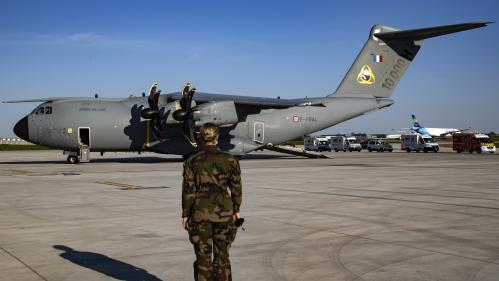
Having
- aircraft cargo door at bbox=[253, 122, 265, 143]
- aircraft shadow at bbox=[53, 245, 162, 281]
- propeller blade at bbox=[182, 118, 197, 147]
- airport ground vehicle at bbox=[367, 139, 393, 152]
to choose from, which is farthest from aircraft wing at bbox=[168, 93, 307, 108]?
airport ground vehicle at bbox=[367, 139, 393, 152]

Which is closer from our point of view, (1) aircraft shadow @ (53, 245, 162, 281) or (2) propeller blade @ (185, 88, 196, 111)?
(1) aircraft shadow @ (53, 245, 162, 281)

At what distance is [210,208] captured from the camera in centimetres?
546

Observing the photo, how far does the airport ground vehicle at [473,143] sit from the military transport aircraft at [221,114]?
24.8 meters

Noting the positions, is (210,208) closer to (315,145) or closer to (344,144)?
(344,144)

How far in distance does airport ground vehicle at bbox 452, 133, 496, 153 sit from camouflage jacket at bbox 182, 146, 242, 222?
54.5 meters

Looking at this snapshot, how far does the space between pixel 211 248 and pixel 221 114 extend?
80.8ft

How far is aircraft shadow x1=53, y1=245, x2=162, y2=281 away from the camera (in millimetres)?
6453

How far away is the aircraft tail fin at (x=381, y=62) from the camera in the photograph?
3438 cm

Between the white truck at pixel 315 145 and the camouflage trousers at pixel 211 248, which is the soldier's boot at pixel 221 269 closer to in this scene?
the camouflage trousers at pixel 211 248

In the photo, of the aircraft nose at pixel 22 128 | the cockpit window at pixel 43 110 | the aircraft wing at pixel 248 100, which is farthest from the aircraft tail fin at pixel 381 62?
the aircraft nose at pixel 22 128

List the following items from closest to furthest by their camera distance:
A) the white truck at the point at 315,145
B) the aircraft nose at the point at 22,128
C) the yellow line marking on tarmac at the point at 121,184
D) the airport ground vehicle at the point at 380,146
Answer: the yellow line marking on tarmac at the point at 121,184 < the aircraft nose at the point at 22,128 < the airport ground vehicle at the point at 380,146 < the white truck at the point at 315,145

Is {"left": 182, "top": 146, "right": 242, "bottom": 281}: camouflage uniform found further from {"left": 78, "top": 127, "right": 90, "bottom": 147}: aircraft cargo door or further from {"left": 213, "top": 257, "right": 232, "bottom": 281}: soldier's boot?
{"left": 78, "top": 127, "right": 90, "bottom": 147}: aircraft cargo door

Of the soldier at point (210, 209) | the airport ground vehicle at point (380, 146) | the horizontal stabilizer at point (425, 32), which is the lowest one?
the airport ground vehicle at point (380, 146)

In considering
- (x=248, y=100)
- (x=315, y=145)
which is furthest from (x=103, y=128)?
(x=315, y=145)
